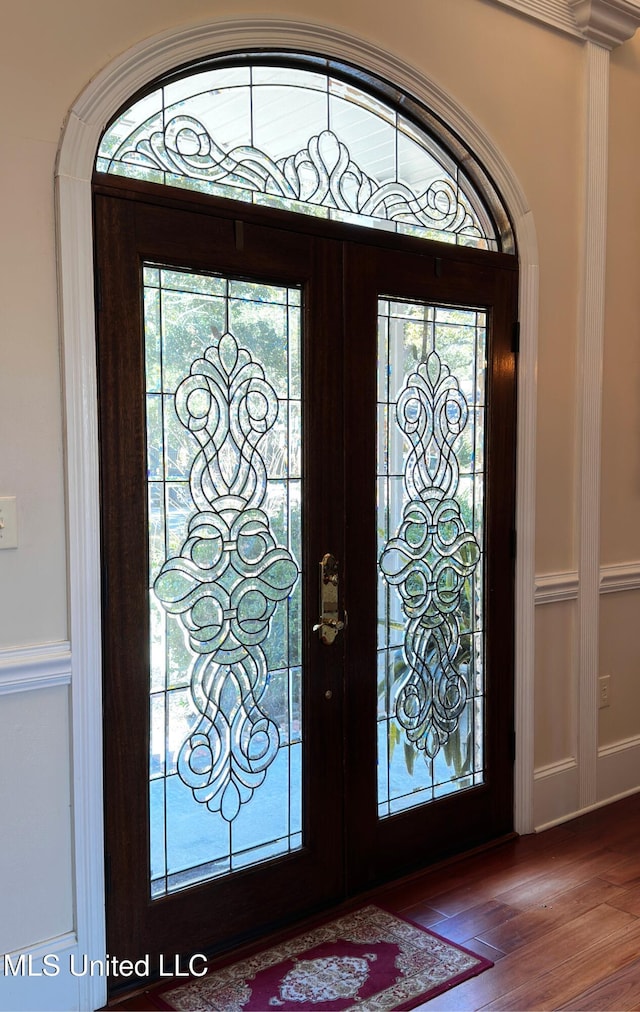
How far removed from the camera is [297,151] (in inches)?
106

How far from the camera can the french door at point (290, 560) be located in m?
2.39

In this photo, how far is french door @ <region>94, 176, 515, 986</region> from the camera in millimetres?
2395

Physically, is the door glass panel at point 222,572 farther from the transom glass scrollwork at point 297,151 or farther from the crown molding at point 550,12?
the crown molding at point 550,12

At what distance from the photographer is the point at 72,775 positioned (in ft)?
7.52

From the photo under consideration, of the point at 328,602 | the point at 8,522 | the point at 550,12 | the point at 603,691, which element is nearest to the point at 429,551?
the point at 328,602

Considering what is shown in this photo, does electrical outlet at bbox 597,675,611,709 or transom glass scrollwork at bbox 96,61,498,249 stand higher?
transom glass scrollwork at bbox 96,61,498,249

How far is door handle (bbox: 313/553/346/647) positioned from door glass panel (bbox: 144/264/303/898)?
0.27 feet

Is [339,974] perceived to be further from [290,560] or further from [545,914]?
[290,560]

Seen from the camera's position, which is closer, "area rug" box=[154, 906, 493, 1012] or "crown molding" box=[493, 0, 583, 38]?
"area rug" box=[154, 906, 493, 1012]

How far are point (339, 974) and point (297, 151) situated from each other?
2.38 m

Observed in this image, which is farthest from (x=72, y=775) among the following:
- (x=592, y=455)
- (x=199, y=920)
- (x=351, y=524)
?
(x=592, y=455)

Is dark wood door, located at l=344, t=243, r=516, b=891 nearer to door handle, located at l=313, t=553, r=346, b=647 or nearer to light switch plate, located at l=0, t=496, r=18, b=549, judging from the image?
door handle, located at l=313, t=553, r=346, b=647

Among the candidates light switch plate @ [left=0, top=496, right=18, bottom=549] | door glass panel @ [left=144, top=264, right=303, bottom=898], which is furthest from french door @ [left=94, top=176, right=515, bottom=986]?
light switch plate @ [left=0, top=496, right=18, bottom=549]

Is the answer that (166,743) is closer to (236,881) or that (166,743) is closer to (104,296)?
(236,881)
